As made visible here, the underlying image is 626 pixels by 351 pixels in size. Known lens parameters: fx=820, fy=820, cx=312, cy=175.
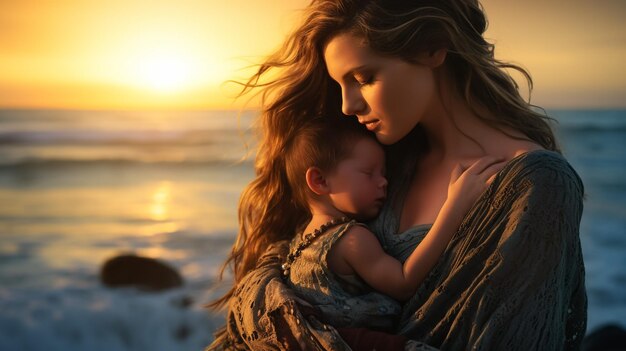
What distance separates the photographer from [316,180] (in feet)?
9.95

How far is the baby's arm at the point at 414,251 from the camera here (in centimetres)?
258

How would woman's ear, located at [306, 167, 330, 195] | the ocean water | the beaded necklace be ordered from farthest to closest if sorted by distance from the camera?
the ocean water < woman's ear, located at [306, 167, 330, 195] < the beaded necklace

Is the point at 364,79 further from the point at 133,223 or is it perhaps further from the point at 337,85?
the point at 133,223

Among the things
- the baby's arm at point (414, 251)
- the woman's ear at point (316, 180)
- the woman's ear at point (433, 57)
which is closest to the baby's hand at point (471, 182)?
the baby's arm at point (414, 251)

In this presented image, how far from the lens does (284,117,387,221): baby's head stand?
297 cm

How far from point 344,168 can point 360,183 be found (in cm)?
8

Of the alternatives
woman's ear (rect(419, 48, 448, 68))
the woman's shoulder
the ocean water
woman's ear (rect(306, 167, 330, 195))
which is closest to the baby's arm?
the woman's shoulder

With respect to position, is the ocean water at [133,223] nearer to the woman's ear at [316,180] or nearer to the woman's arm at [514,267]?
the woman's ear at [316,180]

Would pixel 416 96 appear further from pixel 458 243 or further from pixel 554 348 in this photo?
pixel 554 348

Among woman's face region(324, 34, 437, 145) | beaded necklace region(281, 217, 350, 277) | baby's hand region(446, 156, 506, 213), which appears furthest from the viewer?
beaded necklace region(281, 217, 350, 277)

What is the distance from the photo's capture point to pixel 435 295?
8.39 ft

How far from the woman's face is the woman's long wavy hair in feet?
0.13

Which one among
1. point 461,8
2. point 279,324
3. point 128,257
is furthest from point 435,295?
Result: point 128,257

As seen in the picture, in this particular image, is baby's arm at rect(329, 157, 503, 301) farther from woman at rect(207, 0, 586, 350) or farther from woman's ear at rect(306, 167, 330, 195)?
woman's ear at rect(306, 167, 330, 195)
